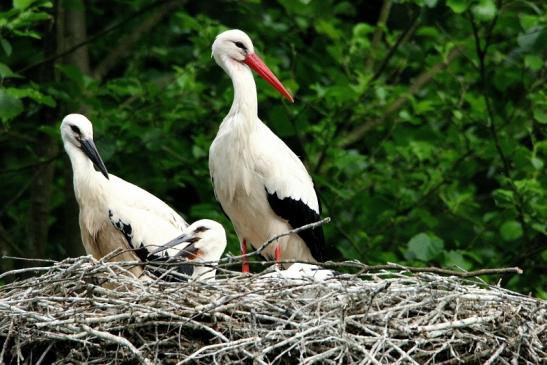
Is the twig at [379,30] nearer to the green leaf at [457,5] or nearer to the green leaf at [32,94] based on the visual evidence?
the green leaf at [457,5]

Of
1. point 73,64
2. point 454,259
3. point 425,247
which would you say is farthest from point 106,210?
point 73,64

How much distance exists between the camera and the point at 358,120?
13172mm

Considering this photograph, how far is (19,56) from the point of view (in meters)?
13.1

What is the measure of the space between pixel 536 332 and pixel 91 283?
209 centimetres

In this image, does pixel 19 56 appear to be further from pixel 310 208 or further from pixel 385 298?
pixel 385 298

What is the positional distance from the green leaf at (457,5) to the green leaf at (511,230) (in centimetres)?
173

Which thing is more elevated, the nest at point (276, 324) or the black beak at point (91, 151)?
the black beak at point (91, 151)

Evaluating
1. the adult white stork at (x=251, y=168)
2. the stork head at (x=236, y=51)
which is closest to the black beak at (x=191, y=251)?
the adult white stork at (x=251, y=168)

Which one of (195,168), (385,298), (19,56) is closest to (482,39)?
(195,168)

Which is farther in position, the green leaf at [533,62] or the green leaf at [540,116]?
the green leaf at [540,116]

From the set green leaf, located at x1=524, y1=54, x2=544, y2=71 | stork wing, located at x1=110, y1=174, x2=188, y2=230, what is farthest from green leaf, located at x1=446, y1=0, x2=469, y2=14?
stork wing, located at x1=110, y1=174, x2=188, y2=230

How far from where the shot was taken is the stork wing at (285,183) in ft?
33.9

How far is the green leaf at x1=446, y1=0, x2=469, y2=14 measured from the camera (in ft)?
36.6

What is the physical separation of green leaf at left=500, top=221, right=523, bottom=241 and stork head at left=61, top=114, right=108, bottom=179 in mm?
3220
